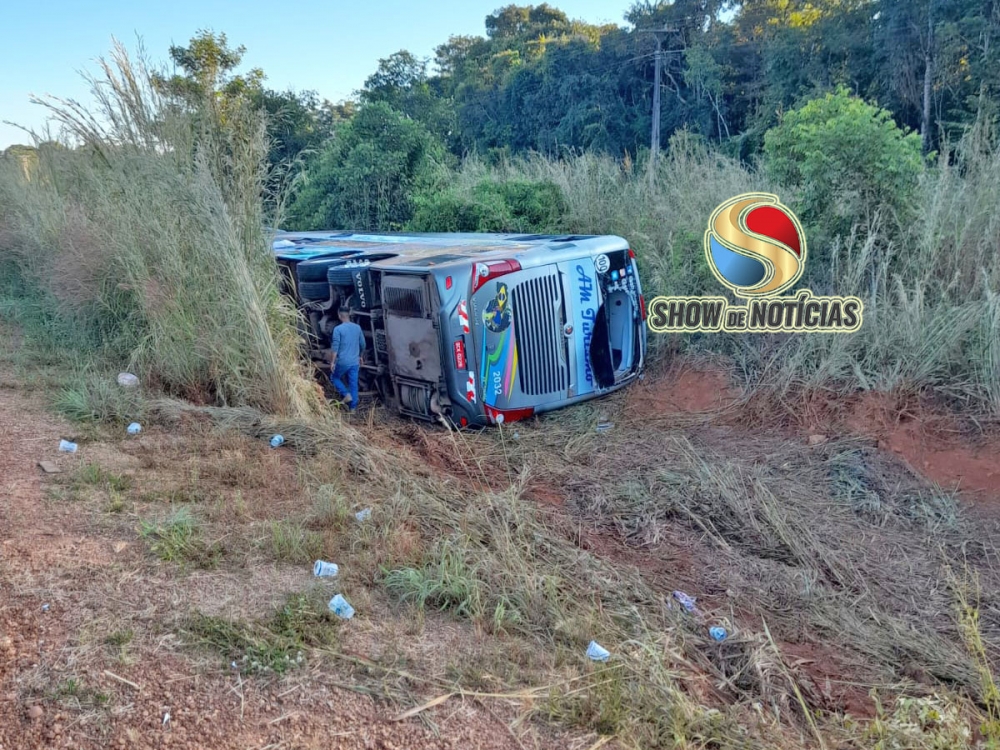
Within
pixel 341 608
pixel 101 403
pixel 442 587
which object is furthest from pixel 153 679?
pixel 101 403

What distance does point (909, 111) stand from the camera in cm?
1695

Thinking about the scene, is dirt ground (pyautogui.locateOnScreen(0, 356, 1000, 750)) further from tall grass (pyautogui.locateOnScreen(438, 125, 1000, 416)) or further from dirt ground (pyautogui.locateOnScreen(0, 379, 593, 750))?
tall grass (pyautogui.locateOnScreen(438, 125, 1000, 416))

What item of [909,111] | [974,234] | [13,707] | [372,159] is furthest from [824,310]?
[909,111]

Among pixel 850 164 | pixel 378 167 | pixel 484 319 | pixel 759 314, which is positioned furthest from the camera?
pixel 378 167

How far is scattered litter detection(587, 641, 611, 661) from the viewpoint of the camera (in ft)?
9.70

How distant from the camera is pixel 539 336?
6.61 meters

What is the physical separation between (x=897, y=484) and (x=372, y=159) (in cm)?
1132

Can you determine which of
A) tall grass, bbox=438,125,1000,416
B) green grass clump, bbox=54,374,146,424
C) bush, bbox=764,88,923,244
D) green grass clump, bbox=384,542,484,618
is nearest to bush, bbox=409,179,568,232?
tall grass, bbox=438,125,1000,416

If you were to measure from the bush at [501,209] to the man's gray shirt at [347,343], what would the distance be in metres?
4.78

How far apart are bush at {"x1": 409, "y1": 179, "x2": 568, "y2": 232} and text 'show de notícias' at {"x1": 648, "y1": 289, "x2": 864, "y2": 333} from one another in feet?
10.0

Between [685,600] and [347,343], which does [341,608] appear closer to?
[685,600]

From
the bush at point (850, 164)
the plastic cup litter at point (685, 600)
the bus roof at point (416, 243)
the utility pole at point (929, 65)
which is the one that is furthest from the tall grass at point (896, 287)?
the utility pole at point (929, 65)

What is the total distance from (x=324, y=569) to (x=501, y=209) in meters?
8.35

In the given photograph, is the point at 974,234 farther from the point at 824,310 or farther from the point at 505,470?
the point at 505,470
